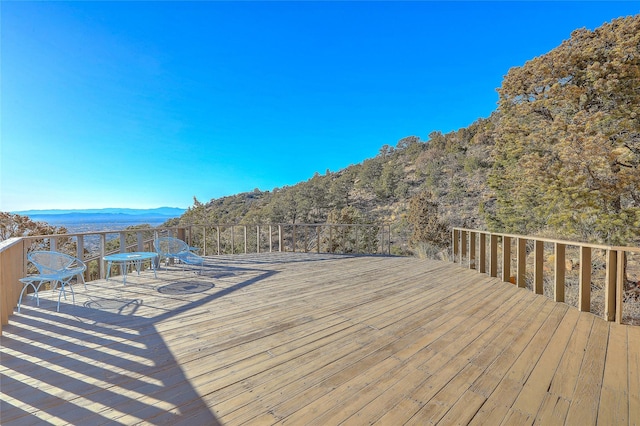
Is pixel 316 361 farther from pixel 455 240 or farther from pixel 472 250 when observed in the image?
pixel 455 240

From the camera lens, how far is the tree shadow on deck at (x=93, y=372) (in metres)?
1.56

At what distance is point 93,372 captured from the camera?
6.58 feet

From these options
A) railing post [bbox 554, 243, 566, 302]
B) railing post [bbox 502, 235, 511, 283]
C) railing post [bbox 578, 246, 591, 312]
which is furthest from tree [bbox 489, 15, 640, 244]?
railing post [bbox 578, 246, 591, 312]

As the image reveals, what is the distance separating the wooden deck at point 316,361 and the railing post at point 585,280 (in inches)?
5.5

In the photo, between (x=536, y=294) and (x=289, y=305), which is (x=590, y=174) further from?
(x=289, y=305)

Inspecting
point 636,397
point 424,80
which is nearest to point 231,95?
point 424,80

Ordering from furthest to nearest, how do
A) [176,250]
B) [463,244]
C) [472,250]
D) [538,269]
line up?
[463,244] → [472,250] → [176,250] → [538,269]

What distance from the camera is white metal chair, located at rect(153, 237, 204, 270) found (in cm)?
522

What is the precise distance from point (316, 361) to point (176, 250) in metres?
4.80

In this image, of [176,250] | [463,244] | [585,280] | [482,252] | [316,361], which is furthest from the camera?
[463,244]

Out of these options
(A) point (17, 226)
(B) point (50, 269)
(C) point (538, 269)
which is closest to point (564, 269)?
(C) point (538, 269)

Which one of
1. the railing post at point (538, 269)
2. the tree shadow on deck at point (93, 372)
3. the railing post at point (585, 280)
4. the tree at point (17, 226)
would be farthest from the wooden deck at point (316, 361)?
the tree at point (17, 226)

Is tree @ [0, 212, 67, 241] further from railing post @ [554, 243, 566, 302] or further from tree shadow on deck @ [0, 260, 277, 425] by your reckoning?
railing post @ [554, 243, 566, 302]

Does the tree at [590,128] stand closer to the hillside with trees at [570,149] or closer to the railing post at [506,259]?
the hillside with trees at [570,149]
